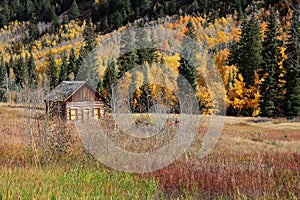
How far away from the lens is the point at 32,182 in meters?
5.62

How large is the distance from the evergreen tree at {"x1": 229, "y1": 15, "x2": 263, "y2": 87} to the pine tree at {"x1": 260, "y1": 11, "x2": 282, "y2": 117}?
192 cm

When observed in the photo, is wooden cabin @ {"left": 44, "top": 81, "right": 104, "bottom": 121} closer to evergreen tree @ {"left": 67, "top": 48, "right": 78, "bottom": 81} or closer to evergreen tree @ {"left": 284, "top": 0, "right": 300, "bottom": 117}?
evergreen tree @ {"left": 284, "top": 0, "right": 300, "bottom": 117}

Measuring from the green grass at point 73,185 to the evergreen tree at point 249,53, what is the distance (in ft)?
144

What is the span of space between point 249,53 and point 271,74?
25.4ft

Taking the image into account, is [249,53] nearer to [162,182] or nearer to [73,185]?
[162,182]

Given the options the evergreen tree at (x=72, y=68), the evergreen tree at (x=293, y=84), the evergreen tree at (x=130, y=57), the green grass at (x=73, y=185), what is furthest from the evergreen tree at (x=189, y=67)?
the green grass at (x=73, y=185)

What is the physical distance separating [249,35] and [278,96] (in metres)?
13.0

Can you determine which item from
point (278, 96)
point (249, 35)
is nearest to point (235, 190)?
point (278, 96)

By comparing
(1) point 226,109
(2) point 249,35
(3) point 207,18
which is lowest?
(1) point 226,109

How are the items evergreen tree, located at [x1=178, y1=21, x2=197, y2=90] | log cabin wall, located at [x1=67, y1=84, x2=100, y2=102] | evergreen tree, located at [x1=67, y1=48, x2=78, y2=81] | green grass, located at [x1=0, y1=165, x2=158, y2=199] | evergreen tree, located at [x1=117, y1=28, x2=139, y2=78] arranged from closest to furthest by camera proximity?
green grass, located at [x1=0, y1=165, x2=158, y2=199], evergreen tree, located at [x1=117, y1=28, x2=139, y2=78], log cabin wall, located at [x1=67, y1=84, x2=100, y2=102], evergreen tree, located at [x1=178, y1=21, x2=197, y2=90], evergreen tree, located at [x1=67, y1=48, x2=78, y2=81]

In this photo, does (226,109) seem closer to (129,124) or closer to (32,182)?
(129,124)

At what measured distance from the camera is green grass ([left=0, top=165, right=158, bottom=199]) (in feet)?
16.6

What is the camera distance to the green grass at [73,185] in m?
5.05

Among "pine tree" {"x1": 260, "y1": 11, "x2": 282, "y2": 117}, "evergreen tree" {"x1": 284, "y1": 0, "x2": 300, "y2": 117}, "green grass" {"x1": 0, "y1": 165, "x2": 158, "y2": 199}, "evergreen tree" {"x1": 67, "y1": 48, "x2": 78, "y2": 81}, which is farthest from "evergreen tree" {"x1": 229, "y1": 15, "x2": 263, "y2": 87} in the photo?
"green grass" {"x1": 0, "y1": 165, "x2": 158, "y2": 199}
